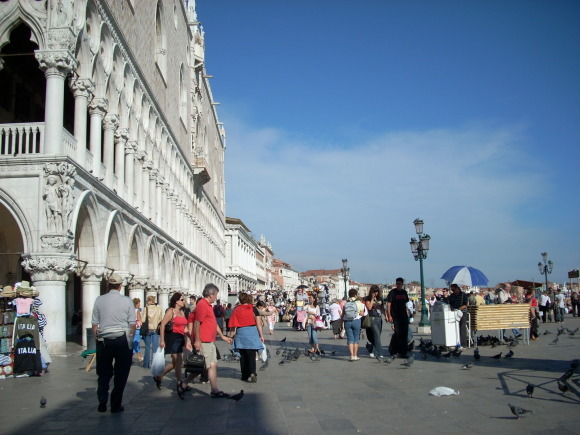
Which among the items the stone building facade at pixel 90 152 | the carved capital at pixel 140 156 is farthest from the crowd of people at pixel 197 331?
the carved capital at pixel 140 156

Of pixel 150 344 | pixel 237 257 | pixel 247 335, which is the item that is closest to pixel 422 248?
pixel 150 344

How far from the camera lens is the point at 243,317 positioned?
32.9ft

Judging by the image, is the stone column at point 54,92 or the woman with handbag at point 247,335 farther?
the stone column at point 54,92

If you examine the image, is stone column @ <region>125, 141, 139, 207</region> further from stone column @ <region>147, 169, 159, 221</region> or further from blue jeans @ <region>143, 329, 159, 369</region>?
blue jeans @ <region>143, 329, 159, 369</region>

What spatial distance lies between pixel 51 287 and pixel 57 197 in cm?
234

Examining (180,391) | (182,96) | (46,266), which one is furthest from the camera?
(182,96)

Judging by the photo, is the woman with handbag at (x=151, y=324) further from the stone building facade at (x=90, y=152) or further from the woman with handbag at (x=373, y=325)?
the woman with handbag at (x=373, y=325)

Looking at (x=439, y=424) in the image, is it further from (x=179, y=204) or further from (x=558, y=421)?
(x=179, y=204)

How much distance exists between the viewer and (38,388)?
988 cm

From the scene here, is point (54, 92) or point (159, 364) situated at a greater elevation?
point (54, 92)

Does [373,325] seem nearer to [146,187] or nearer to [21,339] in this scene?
[21,339]

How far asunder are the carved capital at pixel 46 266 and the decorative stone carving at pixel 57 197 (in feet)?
1.21

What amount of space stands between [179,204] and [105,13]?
18.3m

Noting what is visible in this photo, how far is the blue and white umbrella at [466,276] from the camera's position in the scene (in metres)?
16.1
